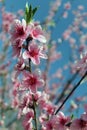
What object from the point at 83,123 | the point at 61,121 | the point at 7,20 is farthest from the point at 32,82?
the point at 7,20

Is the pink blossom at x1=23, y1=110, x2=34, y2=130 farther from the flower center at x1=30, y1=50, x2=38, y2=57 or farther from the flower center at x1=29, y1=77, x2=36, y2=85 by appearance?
the flower center at x1=30, y1=50, x2=38, y2=57

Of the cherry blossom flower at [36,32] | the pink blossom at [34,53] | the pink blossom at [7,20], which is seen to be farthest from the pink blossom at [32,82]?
the pink blossom at [7,20]

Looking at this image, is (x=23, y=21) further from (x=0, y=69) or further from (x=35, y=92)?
(x=0, y=69)

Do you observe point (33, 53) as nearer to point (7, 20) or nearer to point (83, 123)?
point (83, 123)

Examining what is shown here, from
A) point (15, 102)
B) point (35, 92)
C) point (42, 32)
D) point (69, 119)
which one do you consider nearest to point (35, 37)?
point (42, 32)

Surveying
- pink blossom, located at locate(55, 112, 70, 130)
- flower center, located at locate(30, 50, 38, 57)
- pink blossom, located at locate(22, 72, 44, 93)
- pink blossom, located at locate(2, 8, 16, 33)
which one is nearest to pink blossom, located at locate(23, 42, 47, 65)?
flower center, located at locate(30, 50, 38, 57)

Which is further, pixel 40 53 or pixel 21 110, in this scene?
pixel 21 110
